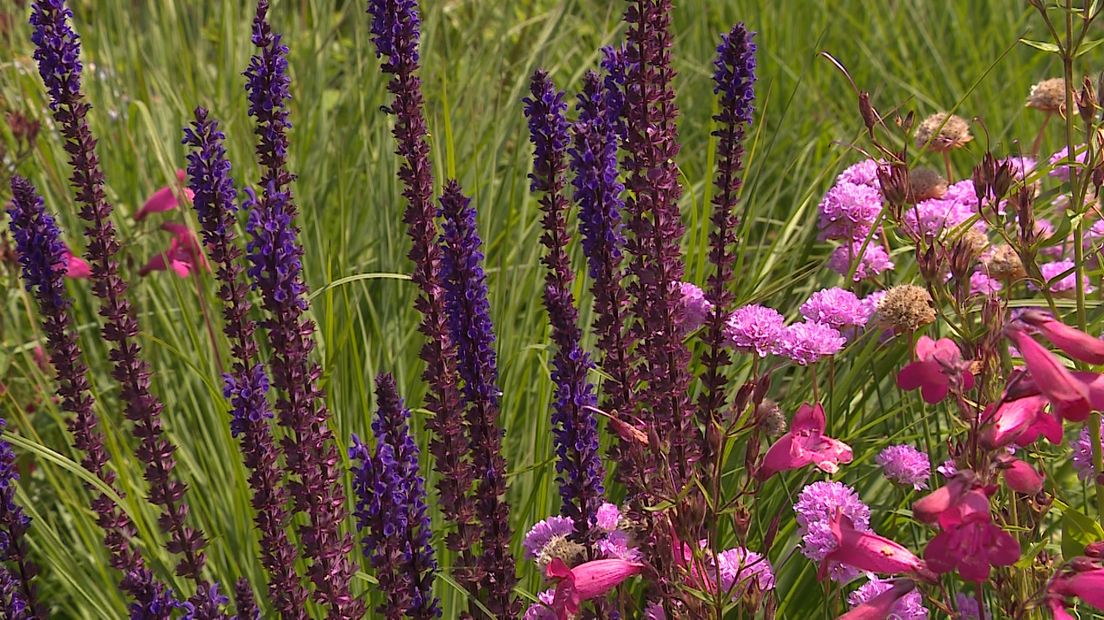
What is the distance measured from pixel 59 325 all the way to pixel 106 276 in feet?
0.41

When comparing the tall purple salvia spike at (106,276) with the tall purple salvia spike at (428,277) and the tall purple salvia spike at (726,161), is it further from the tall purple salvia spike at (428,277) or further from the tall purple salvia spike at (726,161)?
the tall purple salvia spike at (726,161)

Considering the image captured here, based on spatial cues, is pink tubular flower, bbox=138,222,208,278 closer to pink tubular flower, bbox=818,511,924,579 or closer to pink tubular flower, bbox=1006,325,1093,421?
pink tubular flower, bbox=818,511,924,579

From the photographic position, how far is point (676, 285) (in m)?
2.23

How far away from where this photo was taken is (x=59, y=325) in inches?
93.6

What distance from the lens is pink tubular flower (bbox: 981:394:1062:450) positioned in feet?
4.90

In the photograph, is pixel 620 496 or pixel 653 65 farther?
pixel 620 496

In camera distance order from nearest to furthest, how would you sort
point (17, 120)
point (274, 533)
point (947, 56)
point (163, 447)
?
A: 1. point (274, 533)
2. point (163, 447)
3. point (17, 120)
4. point (947, 56)

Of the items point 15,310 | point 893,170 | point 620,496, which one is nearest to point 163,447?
point 620,496

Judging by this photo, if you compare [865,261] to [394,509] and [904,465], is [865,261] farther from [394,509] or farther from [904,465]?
[394,509]

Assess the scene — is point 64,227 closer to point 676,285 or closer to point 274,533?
→ point 274,533

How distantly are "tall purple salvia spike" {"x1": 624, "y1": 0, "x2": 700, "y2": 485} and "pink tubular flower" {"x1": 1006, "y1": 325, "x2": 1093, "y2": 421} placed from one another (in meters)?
0.77

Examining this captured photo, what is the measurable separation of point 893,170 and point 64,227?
3.11 m

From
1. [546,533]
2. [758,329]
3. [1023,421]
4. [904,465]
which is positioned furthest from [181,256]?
[1023,421]

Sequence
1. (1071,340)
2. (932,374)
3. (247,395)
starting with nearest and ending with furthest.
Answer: (1071,340)
(932,374)
(247,395)
